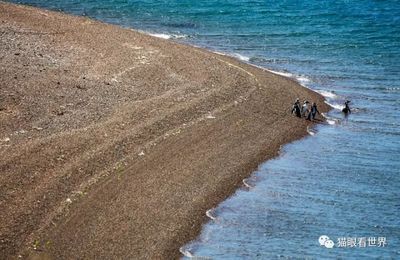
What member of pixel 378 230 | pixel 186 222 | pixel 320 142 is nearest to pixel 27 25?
pixel 320 142

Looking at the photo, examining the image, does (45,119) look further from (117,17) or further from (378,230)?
(117,17)

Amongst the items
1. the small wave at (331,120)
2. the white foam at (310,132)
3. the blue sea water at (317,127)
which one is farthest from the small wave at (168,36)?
the white foam at (310,132)

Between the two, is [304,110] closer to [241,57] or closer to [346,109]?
[346,109]

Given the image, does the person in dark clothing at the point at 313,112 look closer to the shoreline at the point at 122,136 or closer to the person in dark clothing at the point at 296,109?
the person in dark clothing at the point at 296,109

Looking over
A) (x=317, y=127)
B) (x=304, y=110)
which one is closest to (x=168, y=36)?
(x=304, y=110)

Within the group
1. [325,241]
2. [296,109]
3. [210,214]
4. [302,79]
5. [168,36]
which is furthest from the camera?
[168,36]

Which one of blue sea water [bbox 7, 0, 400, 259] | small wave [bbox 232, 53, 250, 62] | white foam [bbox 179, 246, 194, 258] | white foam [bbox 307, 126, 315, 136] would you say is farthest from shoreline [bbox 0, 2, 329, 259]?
small wave [bbox 232, 53, 250, 62]
